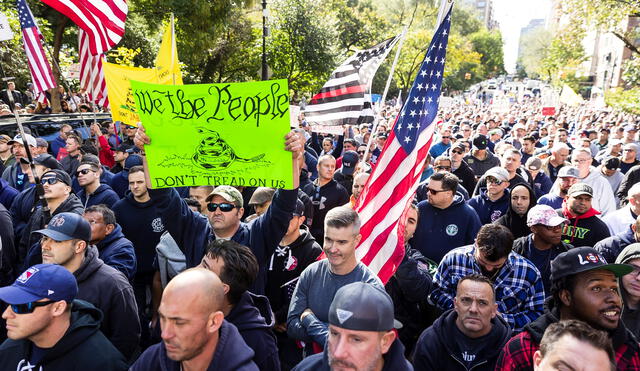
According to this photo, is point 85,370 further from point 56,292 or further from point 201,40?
point 201,40

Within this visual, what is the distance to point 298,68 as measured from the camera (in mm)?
25922

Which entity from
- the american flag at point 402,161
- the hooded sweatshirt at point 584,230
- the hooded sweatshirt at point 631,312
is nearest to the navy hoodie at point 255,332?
the american flag at point 402,161

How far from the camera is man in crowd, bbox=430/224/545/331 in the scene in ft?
12.8

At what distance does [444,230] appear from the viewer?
216 inches

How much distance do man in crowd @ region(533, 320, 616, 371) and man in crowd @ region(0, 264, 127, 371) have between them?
2.36 metres

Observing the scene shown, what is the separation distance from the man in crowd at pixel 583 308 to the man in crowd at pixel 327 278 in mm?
981

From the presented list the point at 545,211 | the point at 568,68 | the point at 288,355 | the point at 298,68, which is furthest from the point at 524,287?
the point at 568,68

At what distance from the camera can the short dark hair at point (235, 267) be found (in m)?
3.12

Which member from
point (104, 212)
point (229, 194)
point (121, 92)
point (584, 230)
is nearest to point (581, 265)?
point (584, 230)

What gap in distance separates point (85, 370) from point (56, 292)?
18.8 inches

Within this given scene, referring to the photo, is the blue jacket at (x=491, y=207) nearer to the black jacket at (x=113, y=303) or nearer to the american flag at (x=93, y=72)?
the black jacket at (x=113, y=303)

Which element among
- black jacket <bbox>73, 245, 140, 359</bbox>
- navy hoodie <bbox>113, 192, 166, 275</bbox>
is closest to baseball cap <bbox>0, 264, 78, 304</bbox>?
black jacket <bbox>73, 245, 140, 359</bbox>

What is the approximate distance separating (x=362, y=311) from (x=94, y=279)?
7.35 ft

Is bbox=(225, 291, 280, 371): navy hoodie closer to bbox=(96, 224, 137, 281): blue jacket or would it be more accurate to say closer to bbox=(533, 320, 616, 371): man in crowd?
bbox=(533, 320, 616, 371): man in crowd
